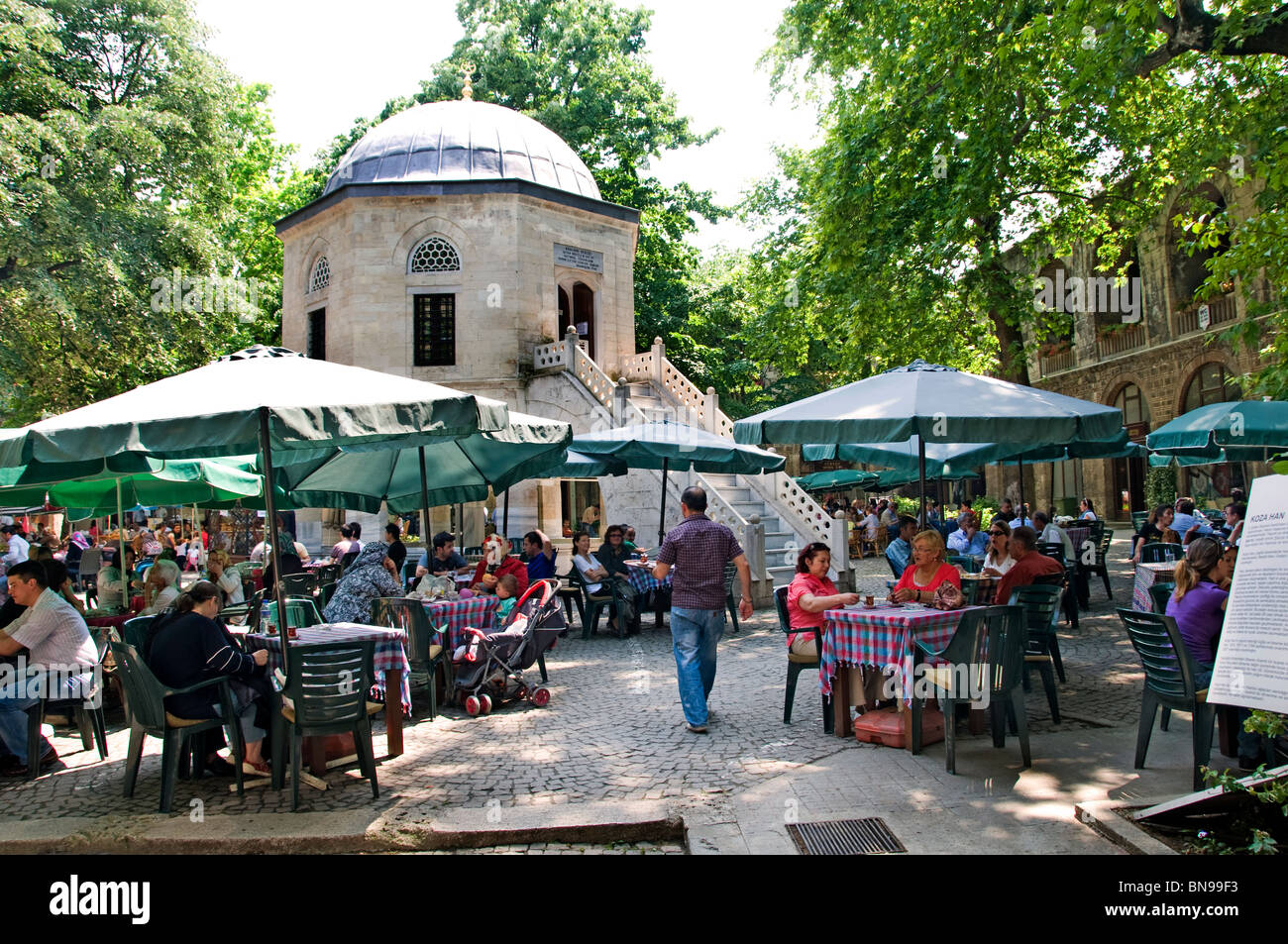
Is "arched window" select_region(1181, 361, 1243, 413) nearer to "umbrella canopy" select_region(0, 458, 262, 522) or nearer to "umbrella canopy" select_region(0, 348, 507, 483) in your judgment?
"umbrella canopy" select_region(0, 458, 262, 522)

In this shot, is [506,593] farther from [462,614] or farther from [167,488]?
[167,488]

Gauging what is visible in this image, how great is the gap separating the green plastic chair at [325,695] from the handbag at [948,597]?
13.2 ft

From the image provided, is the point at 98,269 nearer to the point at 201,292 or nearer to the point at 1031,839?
the point at 201,292

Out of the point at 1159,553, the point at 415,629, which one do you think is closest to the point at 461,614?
the point at 415,629

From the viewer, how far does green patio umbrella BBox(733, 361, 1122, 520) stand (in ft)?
23.4

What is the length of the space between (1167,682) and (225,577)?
9.74 m

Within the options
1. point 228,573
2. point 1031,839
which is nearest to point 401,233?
point 228,573

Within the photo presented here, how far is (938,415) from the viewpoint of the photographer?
7.05 metres

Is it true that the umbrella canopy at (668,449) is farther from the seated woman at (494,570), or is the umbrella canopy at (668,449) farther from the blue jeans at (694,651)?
the blue jeans at (694,651)

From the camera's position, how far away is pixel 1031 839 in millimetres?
4559

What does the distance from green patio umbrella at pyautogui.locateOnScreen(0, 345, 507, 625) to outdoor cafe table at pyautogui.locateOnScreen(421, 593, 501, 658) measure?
2120 mm

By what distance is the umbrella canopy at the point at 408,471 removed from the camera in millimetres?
11281

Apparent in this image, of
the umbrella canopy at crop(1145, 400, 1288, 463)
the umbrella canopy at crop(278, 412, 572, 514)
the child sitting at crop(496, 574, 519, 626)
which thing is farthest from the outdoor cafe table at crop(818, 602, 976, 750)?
the umbrella canopy at crop(1145, 400, 1288, 463)

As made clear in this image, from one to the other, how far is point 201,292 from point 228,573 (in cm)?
1480
